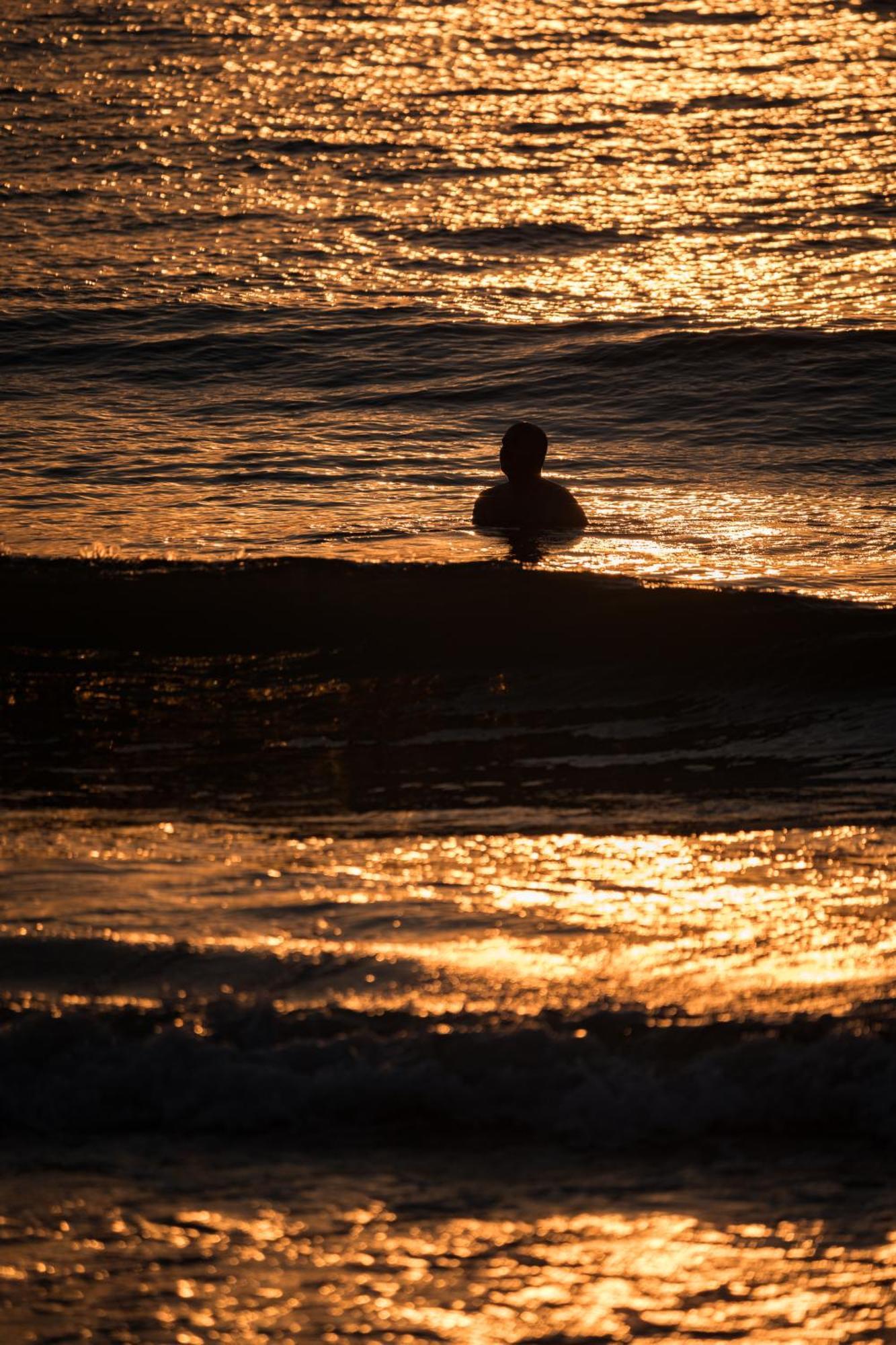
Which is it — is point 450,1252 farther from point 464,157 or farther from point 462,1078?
point 464,157

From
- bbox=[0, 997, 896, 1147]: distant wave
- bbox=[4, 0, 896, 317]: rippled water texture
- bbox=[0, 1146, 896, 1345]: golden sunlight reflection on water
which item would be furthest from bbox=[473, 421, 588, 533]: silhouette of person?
bbox=[4, 0, 896, 317]: rippled water texture

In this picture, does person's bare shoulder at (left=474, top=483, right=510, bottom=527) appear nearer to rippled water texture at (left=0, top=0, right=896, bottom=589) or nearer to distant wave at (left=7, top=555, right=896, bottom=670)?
rippled water texture at (left=0, top=0, right=896, bottom=589)

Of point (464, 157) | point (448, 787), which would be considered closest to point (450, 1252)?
Result: point (448, 787)

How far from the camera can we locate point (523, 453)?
10.1 meters

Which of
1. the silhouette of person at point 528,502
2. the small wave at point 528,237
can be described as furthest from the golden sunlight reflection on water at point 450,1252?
the small wave at point 528,237

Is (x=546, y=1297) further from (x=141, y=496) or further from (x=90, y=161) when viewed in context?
(x=90, y=161)

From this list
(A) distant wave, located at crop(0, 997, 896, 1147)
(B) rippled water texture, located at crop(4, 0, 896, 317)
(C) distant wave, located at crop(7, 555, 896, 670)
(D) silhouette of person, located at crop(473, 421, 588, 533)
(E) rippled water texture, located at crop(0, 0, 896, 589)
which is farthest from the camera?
(B) rippled water texture, located at crop(4, 0, 896, 317)

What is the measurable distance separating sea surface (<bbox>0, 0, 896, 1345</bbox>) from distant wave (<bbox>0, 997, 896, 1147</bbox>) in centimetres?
1

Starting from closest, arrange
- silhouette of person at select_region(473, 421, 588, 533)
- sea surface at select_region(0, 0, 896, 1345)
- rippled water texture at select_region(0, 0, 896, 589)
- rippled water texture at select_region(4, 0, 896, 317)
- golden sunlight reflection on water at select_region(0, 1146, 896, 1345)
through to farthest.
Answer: golden sunlight reflection on water at select_region(0, 1146, 896, 1345) < sea surface at select_region(0, 0, 896, 1345) < silhouette of person at select_region(473, 421, 588, 533) < rippled water texture at select_region(0, 0, 896, 589) < rippled water texture at select_region(4, 0, 896, 317)

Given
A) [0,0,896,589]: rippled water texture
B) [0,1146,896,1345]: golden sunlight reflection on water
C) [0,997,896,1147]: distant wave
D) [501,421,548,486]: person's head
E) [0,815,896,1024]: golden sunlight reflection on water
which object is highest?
→ [0,0,896,589]: rippled water texture

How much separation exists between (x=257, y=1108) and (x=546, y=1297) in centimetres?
103

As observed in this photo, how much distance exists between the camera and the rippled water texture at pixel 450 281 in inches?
458

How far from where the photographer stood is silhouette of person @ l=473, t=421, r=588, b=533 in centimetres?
1024

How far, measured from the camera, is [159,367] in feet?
54.3
